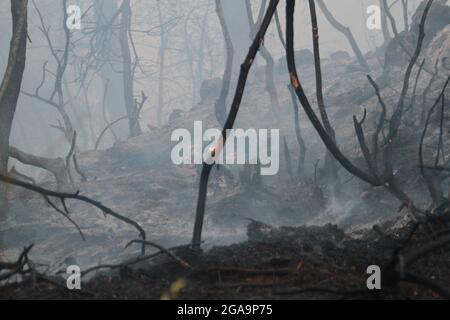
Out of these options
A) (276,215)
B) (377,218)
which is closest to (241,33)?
(276,215)

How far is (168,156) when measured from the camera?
1339 centimetres

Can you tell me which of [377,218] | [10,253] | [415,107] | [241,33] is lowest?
[10,253]

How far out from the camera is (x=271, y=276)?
8.98ft

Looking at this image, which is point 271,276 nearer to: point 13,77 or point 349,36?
point 13,77

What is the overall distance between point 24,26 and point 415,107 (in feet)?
22.4

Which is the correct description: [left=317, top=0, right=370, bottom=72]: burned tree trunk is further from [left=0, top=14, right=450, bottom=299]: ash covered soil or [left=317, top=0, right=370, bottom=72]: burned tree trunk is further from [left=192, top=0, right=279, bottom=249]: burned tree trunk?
[left=192, top=0, right=279, bottom=249]: burned tree trunk

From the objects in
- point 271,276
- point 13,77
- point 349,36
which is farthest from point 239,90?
point 349,36

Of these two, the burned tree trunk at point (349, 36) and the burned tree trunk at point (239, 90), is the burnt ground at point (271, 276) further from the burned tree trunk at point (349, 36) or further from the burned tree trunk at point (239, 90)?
the burned tree trunk at point (349, 36)

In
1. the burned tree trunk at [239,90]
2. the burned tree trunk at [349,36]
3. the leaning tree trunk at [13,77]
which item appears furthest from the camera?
the burned tree trunk at [349,36]

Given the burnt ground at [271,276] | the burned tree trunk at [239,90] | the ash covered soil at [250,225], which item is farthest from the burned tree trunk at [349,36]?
Answer: the burned tree trunk at [239,90]

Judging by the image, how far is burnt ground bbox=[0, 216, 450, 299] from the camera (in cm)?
246

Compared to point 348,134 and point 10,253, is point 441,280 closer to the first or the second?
point 10,253

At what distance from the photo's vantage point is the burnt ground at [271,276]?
246cm

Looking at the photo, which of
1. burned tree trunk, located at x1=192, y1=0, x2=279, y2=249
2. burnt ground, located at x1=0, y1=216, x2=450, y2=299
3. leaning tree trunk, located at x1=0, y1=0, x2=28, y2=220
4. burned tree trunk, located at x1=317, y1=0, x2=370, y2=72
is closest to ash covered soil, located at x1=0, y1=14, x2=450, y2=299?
burnt ground, located at x1=0, y1=216, x2=450, y2=299
